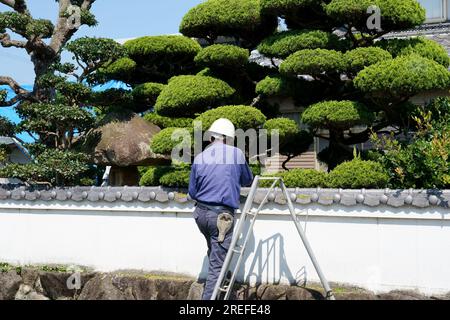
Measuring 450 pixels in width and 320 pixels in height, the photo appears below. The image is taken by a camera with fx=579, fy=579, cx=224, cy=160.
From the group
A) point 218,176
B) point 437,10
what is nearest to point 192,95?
point 218,176

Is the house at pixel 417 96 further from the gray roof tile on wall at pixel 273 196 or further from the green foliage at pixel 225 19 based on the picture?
the gray roof tile on wall at pixel 273 196

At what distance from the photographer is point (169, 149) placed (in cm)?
834

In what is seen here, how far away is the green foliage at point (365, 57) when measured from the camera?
789 centimetres

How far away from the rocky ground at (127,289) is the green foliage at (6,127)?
2218mm

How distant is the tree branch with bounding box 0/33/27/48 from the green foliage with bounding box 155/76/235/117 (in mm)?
2628

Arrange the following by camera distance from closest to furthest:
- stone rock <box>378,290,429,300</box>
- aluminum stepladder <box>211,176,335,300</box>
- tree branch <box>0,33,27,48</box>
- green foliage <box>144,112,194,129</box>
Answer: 1. aluminum stepladder <box>211,176,335,300</box>
2. stone rock <box>378,290,429,300</box>
3. tree branch <box>0,33,27,48</box>
4. green foliage <box>144,112,194,129</box>

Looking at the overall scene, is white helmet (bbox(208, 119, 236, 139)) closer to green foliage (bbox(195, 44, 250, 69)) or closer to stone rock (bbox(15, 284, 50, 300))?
green foliage (bbox(195, 44, 250, 69))

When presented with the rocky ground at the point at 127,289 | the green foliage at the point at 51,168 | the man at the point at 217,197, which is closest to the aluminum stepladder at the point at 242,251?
the man at the point at 217,197

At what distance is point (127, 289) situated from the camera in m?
7.64

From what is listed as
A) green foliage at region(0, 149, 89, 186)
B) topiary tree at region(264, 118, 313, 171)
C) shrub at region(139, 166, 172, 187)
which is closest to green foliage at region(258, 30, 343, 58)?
topiary tree at region(264, 118, 313, 171)

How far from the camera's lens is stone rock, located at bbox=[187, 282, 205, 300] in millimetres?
7191

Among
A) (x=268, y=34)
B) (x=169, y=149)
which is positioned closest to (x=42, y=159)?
(x=169, y=149)

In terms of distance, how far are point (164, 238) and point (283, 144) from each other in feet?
→ 7.83

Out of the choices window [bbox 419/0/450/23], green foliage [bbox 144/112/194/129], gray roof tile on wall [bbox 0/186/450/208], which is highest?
window [bbox 419/0/450/23]
